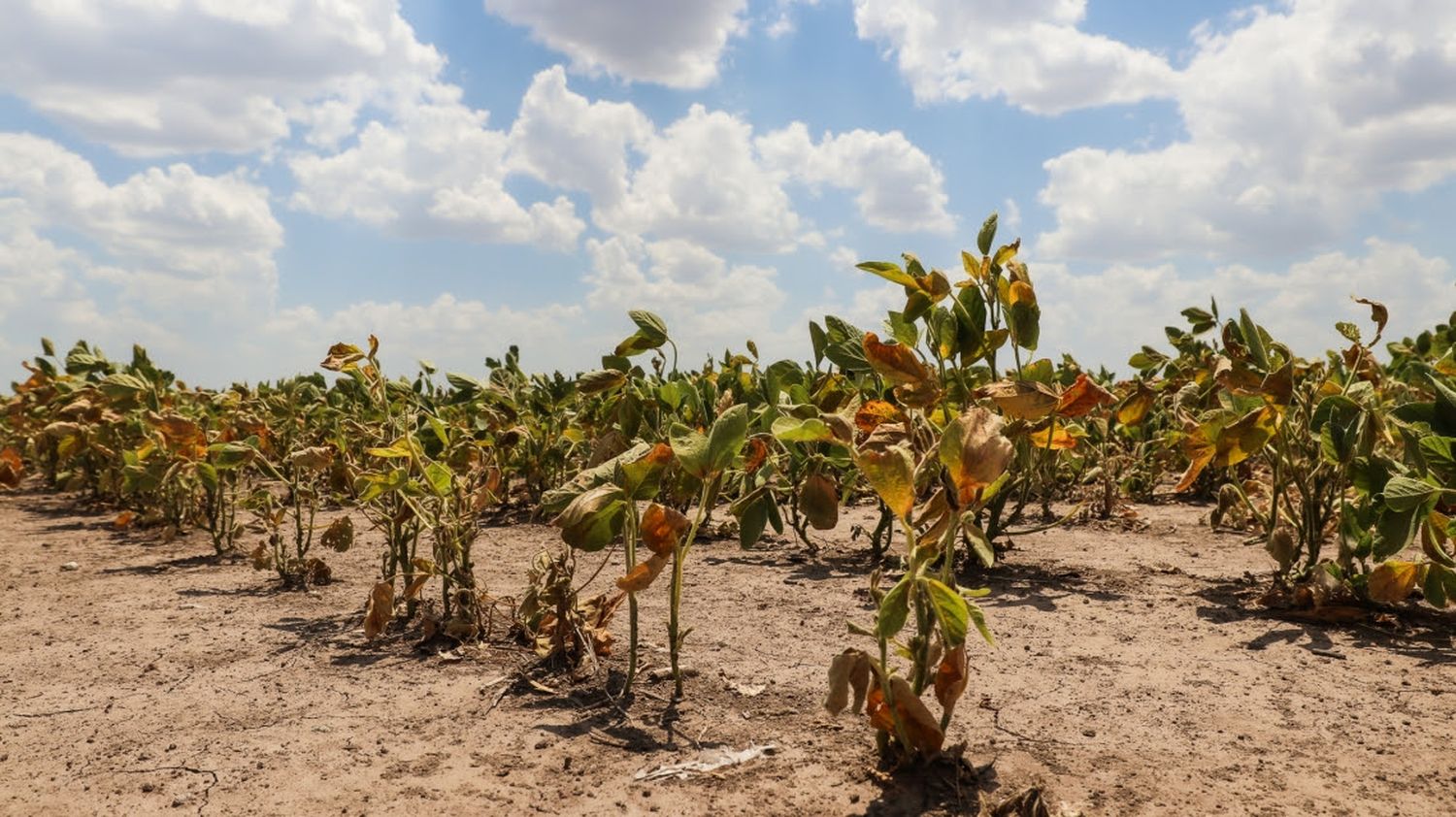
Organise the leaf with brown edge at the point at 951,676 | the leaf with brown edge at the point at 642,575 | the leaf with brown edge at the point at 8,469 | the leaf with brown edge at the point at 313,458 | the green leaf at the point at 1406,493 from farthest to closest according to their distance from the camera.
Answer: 1. the leaf with brown edge at the point at 8,469
2. the leaf with brown edge at the point at 313,458
3. the green leaf at the point at 1406,493
4. the leaf with brown edge at the point at 642,575
5. the leaf with brown edge at the point at 951,676

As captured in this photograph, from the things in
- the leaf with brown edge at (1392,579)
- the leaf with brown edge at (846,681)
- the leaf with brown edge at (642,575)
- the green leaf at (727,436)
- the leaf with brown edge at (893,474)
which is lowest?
the leaf with brown edge at (846,681)

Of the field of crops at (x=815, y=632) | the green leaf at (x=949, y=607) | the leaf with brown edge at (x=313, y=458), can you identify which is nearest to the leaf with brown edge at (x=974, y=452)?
the field of crops at (x=815, y=632)

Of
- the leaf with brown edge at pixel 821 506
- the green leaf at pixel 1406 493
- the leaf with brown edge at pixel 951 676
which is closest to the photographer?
the leaf with brown edge at pixel 951 676

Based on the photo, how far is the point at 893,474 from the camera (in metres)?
1.45

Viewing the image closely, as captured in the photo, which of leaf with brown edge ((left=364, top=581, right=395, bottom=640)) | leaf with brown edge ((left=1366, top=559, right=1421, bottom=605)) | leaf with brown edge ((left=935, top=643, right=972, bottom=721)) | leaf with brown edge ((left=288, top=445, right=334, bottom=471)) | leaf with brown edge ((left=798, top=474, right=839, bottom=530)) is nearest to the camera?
leaf with brown edge ((left=935, top=643, right=972, bottom=721))

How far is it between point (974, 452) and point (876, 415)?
0.61 m

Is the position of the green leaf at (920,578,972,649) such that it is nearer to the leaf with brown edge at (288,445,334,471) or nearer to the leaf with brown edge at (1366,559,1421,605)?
the leaf with brown edge at (1366,559,1421,605)

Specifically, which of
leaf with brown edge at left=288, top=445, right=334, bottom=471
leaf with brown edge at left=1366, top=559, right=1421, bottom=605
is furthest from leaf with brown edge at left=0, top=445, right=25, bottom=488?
leaf with brown edge at left=1366, top=559, right=1421, bottom=605

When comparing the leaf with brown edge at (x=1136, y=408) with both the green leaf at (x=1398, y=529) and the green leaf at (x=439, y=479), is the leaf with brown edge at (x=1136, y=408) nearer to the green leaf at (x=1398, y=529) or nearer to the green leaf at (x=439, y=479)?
the green leaf at (x=1398, y=529)

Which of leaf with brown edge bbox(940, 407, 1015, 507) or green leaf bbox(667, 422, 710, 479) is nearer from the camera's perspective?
leaf with brown edge bbox(940, 407, 1015, 507)

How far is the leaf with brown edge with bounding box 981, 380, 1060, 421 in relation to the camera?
64.2 inches

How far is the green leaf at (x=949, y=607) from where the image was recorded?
4.52ft

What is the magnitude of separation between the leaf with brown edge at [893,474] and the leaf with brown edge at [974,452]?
2.3 inches

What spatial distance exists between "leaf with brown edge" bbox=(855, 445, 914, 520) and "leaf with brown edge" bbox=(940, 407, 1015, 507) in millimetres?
59
